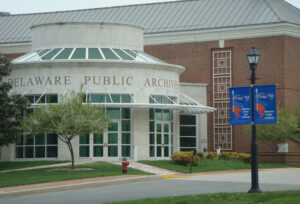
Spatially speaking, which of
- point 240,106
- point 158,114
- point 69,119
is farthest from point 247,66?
point 240,106

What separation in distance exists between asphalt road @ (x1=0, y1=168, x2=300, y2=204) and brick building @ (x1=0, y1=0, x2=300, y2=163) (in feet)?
58.3

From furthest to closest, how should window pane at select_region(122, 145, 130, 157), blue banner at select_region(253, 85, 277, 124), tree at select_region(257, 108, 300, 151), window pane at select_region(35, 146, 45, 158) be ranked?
tree at select_region(257, 108, 300, 151) < window pane at select_region(122, 145, 130, 157) < window pane at select_region(35, 146, 45, 158) < blue banner at select_region(253, 85, 277, 124)

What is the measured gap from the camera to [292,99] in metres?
50.2

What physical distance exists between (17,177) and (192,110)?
16461 mm

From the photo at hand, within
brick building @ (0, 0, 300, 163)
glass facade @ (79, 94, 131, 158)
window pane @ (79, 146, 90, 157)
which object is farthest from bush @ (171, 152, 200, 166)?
brick building @ (0, 0, 300, 163)

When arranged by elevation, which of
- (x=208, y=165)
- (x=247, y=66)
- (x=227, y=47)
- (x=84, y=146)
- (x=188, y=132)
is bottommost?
(x=208, y=165)

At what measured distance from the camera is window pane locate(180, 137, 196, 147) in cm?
4834

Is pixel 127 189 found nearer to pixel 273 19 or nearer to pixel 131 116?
pixel 131 116

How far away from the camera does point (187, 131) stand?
1901 inches

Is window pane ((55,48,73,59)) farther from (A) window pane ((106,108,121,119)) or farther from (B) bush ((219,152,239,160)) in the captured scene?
(B) bush ((219,152,239,160))

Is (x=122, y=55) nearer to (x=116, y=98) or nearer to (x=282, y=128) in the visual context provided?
(x=116, y=98)

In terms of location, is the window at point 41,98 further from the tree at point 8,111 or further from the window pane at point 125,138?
the window pane at point 125,138

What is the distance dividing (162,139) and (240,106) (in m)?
20.6

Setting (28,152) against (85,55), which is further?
(85,55)
